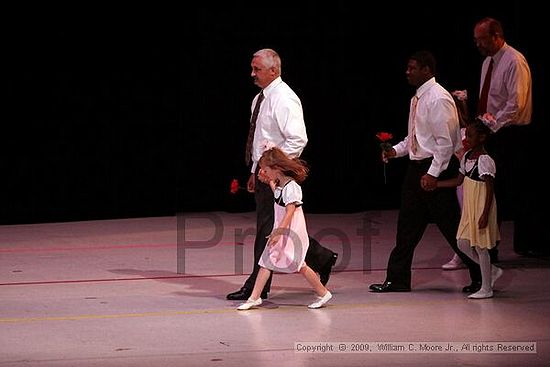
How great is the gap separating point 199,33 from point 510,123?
4.16m

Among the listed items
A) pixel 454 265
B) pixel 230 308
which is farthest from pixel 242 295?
pixel 454 265

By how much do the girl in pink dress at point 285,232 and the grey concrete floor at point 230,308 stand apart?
0.18 metres

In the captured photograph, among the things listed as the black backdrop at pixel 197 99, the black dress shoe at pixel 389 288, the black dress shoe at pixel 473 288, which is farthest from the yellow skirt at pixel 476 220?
the black backdrop at pixel 197 99

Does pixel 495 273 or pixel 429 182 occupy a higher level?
pixel 429 182

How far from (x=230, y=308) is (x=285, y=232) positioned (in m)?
0.63

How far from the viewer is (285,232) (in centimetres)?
809

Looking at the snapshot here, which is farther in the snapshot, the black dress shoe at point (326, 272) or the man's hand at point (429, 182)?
the black dress shoe at point (326, 272)

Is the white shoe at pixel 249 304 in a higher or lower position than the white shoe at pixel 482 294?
lower

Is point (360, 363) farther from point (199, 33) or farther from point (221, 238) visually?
point (199, 33)

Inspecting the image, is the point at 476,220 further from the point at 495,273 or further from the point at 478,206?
the point at 495,273

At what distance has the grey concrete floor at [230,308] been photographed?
6863 mm

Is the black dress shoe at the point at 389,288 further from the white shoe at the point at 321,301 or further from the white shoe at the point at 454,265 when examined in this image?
the white shoe at the point at 454,265

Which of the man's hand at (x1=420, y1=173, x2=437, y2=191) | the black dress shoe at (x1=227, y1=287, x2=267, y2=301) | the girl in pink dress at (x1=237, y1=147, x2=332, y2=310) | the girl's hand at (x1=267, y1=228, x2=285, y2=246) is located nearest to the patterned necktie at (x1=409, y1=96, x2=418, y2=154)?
the man's hand at (x1=420, y1=173, x2=437, y2=191)

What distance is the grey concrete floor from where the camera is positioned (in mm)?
6863
